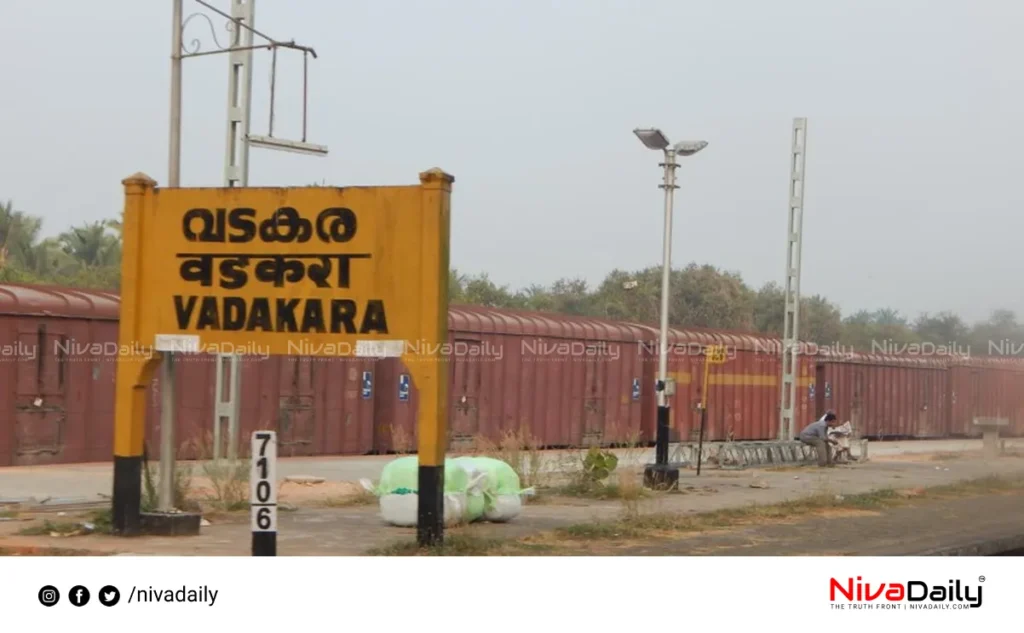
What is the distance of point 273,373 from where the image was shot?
69.1 feet

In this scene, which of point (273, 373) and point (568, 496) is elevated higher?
point (273, 373)

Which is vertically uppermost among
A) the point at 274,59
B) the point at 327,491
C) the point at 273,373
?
the point at 274,59

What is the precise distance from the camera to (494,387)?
25156 mm

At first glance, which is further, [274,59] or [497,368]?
[497,368]

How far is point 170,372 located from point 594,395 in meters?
17.2

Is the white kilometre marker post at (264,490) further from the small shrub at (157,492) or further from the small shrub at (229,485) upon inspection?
the small shrub at (229,485)

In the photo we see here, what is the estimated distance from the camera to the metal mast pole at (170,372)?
38.2 feet

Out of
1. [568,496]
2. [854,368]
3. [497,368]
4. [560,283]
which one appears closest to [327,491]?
[568,496]

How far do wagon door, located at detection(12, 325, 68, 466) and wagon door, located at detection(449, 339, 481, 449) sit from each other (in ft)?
25.9

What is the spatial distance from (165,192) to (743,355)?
928 inches

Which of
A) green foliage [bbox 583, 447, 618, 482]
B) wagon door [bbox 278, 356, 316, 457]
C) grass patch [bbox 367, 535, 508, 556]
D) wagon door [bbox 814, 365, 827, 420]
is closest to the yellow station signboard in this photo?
grass patch [bbox 367, 535, 508, 556]

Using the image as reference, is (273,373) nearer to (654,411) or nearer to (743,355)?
(654,411)
